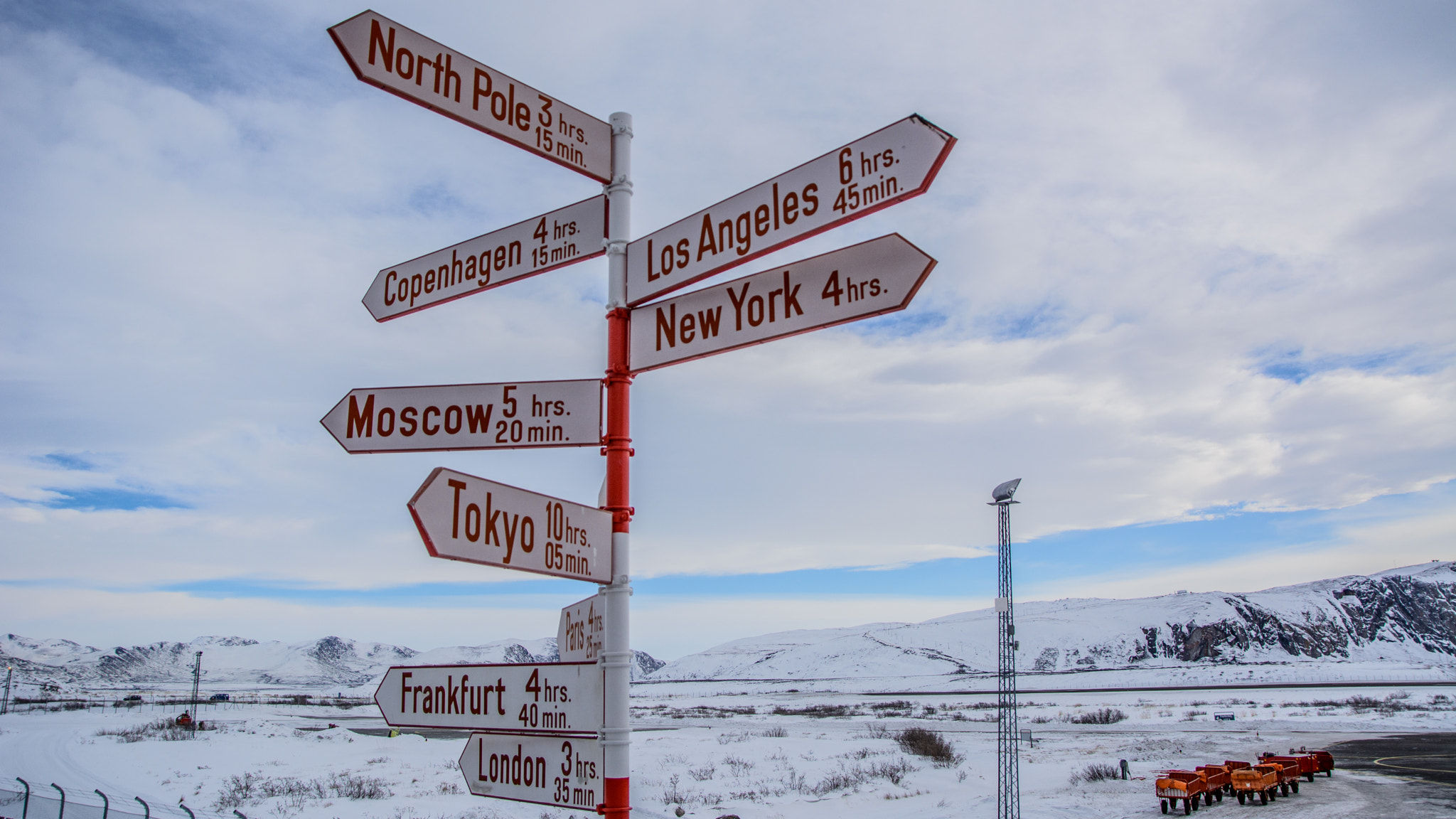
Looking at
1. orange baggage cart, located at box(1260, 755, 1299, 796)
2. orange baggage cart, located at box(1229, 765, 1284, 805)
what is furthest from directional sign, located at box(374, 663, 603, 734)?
orange baggage cart, located at box(1260, 755, 1299, 796)

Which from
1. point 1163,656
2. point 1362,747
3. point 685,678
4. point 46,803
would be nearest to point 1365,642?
point 1163,656

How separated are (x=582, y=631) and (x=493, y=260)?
1.88 meters

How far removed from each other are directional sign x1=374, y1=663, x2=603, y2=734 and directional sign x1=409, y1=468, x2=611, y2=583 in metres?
0.41

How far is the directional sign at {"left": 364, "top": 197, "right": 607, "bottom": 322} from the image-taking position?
3926 mm

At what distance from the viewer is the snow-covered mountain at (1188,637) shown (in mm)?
134875

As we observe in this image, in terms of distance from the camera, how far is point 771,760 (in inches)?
1080

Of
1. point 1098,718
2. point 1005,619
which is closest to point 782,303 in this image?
point 1005,619

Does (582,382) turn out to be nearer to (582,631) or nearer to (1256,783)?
(582,631)

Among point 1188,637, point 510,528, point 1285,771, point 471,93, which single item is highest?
point 471,93

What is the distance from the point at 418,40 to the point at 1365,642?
185 metres

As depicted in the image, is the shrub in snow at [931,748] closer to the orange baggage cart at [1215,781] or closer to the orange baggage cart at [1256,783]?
the orange baggage cart at [1215,781]

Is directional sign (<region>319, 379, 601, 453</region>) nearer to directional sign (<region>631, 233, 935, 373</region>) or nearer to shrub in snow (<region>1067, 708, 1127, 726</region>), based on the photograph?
directional sign (<region>631, 233, 935, 373</region>)

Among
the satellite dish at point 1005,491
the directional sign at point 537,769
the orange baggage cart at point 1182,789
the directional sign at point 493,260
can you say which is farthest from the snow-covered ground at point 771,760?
the directional sign at point 537,769

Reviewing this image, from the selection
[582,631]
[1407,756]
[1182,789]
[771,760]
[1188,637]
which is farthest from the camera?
[1188,637]
